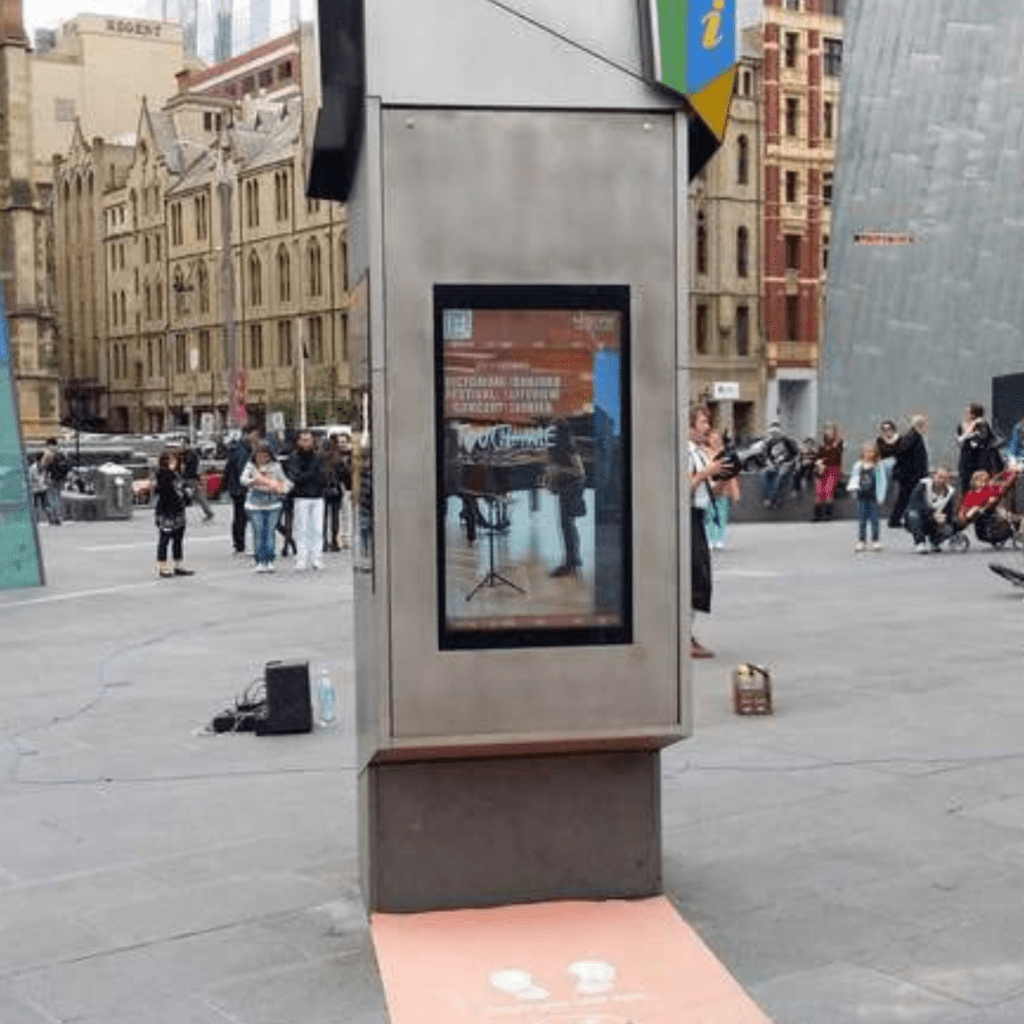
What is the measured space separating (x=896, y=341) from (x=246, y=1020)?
102ft

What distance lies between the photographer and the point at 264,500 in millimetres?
19625

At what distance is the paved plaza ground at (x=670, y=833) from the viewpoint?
5.23 metres

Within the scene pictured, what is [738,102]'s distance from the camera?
68.6 m

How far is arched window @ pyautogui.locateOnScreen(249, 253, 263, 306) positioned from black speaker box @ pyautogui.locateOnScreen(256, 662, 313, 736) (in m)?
72.6

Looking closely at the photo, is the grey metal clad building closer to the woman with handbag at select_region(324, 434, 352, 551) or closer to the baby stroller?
the baby stroller

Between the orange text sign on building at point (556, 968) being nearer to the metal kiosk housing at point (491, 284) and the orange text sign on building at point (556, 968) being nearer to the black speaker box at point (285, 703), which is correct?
the metal kiosk housing at point (491, 284)

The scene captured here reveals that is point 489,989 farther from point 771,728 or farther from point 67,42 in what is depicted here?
point 67,42

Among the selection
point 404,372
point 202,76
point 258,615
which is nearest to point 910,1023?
point 404,372

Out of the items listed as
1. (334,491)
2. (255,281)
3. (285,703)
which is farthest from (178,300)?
(285,703)

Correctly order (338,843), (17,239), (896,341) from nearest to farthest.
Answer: (338,843) → (896,341) → (17,239)

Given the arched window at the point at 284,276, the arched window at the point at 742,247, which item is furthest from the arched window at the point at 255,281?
the arched window at the point at 742,247

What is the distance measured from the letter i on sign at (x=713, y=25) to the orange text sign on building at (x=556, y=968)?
292cm

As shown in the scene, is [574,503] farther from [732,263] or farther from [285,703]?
[732,263]

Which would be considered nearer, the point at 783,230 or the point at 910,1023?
the point at 910,1023
